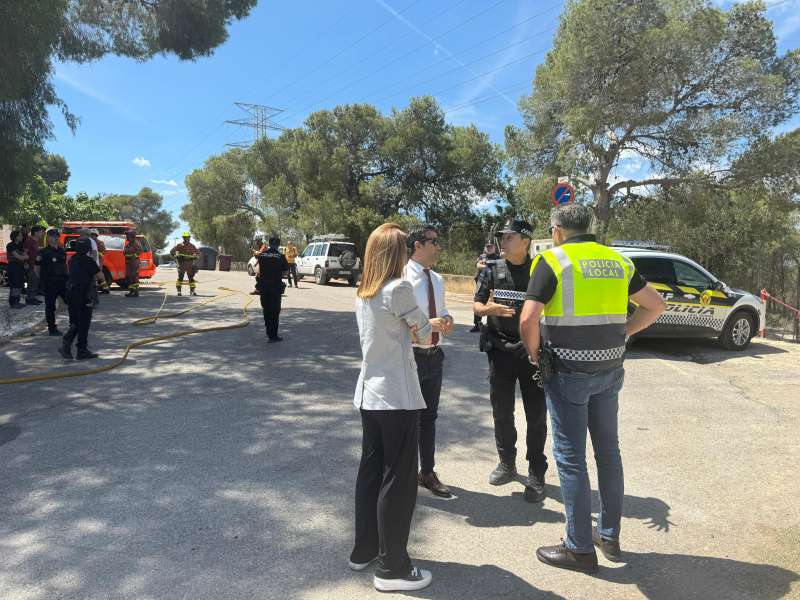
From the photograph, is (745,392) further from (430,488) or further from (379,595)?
(379,595)

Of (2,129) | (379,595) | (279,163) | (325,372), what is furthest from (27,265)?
(279,163)

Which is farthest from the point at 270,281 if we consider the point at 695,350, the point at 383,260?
the point at 695,350

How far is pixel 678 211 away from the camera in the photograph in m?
17.7

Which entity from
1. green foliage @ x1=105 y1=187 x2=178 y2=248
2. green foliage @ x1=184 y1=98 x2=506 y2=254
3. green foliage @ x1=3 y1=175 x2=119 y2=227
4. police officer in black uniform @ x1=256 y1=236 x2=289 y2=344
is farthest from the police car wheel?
green foliage @ x1=105 y1=187 x2=178 y2=248

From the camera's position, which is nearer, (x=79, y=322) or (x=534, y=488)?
(x=534, y=488)

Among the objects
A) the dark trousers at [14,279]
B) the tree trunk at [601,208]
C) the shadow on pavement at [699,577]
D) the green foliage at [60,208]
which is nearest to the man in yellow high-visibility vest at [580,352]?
the shadow on pavement at [699,577]

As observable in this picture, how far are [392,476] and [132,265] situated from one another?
15.8 m

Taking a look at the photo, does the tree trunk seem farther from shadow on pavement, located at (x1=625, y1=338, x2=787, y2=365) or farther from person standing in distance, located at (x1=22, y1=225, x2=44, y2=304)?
person standing in distance, located at (x1=22, y1=225, x2=44, y2=304)

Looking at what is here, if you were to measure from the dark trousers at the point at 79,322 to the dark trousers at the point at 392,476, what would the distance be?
256 inches

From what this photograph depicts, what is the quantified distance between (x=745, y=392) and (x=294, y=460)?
18.4 feet

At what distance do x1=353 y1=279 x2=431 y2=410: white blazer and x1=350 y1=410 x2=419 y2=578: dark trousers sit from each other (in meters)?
0.06

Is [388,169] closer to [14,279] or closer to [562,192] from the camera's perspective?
[14,279]

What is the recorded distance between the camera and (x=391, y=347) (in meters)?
2.87

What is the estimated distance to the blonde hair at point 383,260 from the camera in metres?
2.88
